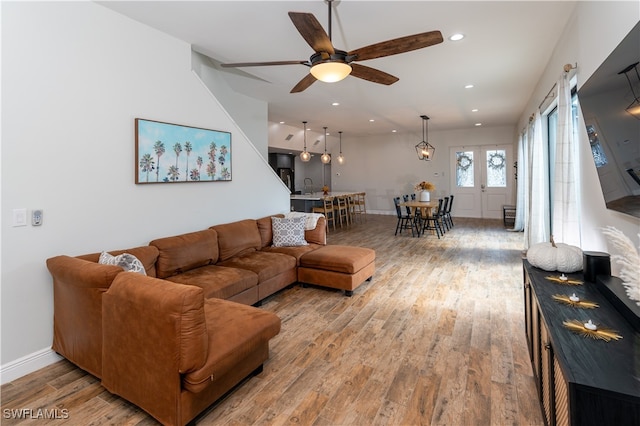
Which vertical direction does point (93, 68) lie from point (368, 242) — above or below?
above

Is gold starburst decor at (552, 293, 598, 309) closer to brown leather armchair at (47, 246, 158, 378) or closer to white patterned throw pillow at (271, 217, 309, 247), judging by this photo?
brown leather armchair at (47, 246, 158, 378)

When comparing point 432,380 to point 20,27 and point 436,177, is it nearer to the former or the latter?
point 20,27

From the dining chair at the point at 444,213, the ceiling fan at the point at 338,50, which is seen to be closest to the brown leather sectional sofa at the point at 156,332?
the ceiling fan at the point at 338,50

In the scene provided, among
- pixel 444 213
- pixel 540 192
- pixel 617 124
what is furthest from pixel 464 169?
pixel 617 124

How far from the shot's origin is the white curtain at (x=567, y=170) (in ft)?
9.89

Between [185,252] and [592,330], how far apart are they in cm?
317

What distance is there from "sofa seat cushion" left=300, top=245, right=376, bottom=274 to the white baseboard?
2471 millimetres

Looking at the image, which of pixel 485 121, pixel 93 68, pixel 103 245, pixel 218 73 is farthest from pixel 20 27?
pixel 485 121

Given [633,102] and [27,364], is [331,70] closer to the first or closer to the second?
[633,102]

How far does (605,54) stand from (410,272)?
3250mm

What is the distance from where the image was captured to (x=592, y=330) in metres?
1.34

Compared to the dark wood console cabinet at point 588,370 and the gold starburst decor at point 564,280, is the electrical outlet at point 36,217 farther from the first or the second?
the gold starburst decor at point 564,280

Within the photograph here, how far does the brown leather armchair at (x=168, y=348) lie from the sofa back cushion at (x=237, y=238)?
5.67 ft

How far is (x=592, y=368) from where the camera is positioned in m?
1.11
